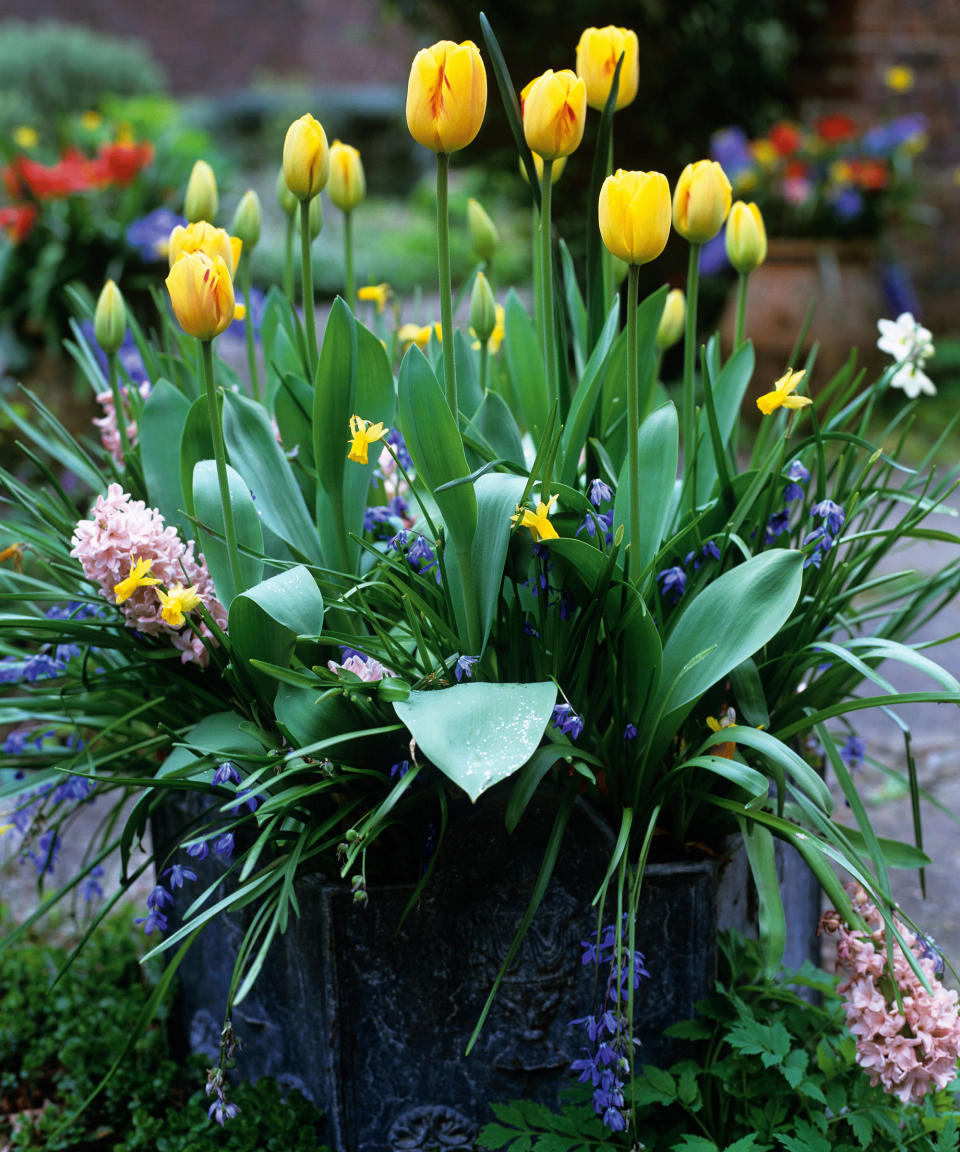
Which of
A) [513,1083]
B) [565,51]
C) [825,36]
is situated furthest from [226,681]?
[825,36]

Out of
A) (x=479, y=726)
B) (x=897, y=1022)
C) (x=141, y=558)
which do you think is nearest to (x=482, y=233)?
(x=141, y=558)

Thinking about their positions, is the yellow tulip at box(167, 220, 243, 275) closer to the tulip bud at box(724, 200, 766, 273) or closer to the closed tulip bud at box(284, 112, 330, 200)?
the closed tulip bud at box(284, 112, 330, 200)

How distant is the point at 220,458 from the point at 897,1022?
0.78m

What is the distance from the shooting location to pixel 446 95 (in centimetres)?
99

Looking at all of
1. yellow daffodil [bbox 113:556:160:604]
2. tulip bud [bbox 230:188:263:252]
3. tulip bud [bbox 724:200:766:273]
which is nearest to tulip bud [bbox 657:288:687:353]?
tulip bud [bbox 724:200:766:273]

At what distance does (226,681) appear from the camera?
1.20 metres

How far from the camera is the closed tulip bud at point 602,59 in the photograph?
123 centimetres

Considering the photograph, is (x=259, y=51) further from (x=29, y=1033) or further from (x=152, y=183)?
(x=29, y=1033)

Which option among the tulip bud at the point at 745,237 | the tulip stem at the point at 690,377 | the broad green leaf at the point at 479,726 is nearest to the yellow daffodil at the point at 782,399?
the tulip stem at the point at 690,377

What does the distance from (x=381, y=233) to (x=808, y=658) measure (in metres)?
7.75

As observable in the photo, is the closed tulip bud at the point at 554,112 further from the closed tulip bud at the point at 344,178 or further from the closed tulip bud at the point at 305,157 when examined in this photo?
the closed tulip bud at the point at 344,178

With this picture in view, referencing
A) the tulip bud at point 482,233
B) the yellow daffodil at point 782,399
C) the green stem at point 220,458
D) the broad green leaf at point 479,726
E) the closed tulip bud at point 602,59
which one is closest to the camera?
the broad green leaf at point 479,726

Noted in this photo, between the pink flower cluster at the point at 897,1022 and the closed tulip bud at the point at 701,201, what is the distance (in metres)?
0.67

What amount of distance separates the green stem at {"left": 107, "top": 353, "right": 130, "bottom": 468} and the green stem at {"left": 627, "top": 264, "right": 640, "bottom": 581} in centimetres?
61
